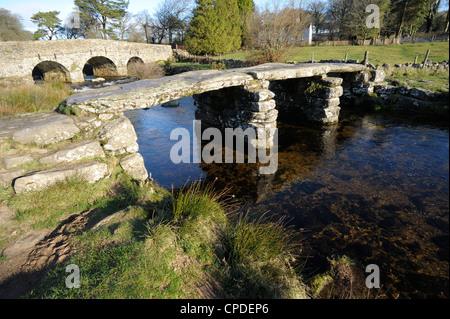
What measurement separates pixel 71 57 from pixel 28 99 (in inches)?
819

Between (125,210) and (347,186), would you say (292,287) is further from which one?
(347,186)

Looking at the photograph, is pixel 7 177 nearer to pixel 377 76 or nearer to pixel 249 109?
pixel 249 109

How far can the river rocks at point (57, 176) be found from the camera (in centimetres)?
377

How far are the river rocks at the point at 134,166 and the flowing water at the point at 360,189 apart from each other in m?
1.30

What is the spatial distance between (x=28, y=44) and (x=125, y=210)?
86.1 feet

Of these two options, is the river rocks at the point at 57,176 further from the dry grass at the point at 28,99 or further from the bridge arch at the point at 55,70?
the bridge arch at the point at 55,70

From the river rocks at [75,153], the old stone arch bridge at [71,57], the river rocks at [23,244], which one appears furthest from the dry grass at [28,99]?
the old stone arch bridge at [71,57]

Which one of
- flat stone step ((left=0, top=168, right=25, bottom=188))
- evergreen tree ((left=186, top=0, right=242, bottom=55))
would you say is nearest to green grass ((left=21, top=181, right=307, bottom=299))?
flat stone step ((left=0, top=168, right=25, bottom=188))

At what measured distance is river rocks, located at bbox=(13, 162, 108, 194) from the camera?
12.4 ft

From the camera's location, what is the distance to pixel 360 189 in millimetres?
5559

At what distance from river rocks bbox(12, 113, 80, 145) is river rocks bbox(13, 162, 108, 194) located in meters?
0.80

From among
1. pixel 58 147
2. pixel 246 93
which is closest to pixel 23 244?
pixel 58 147

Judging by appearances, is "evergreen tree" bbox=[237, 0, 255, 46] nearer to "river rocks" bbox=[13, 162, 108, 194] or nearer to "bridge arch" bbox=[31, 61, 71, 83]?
"bridge arch" bbox=[31, 61, 71, 83]
